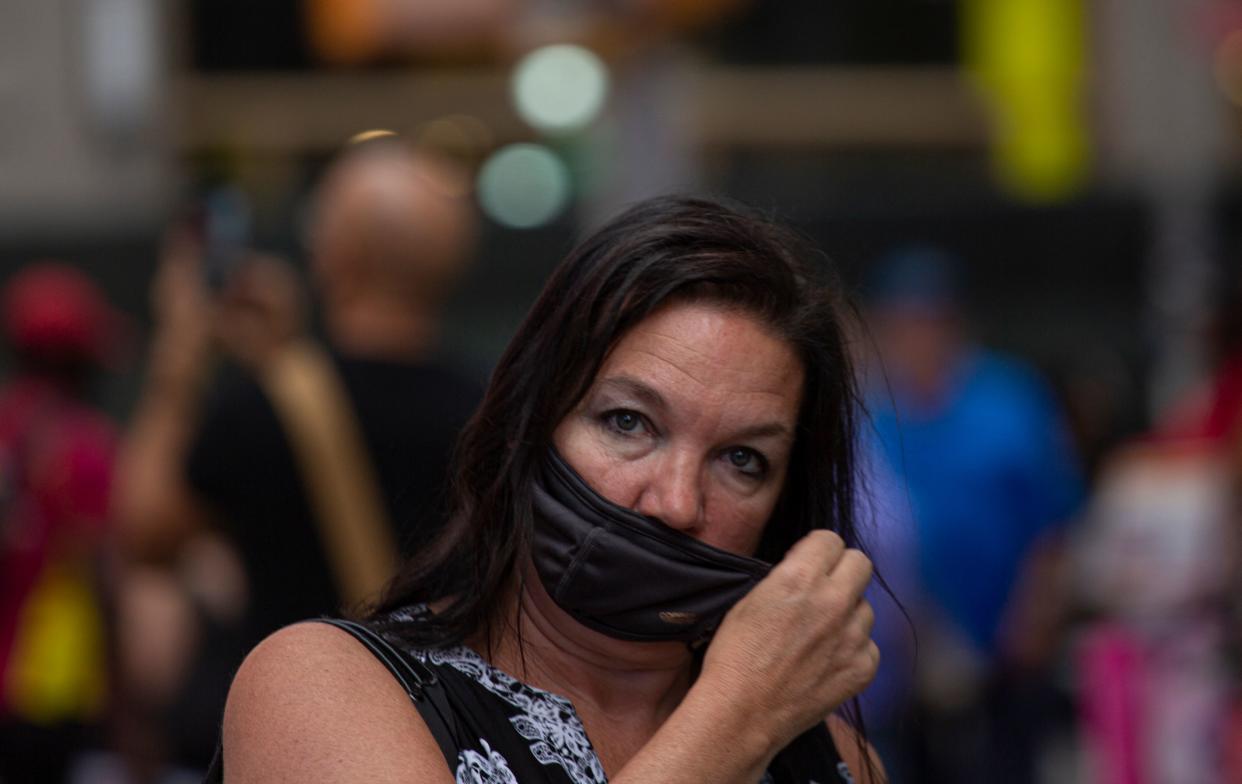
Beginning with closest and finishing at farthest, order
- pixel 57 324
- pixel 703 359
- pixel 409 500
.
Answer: pixel 703 359
pixel 409 500
pixel 57 324

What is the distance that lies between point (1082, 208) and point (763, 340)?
1130 centimetres

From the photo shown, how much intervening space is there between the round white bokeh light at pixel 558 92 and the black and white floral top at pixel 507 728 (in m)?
9.61

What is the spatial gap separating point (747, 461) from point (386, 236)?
6.40ft

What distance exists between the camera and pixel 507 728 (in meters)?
2.17

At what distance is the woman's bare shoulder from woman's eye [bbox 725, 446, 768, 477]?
508mm

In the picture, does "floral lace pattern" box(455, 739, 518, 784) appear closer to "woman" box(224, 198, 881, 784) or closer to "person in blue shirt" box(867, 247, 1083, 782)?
"woman" box(224, 198, 881, 784)

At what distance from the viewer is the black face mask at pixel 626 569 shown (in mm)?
2197

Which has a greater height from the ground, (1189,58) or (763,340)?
(763,340)

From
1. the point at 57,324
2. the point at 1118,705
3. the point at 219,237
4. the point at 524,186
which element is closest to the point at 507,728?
the point at 219,237

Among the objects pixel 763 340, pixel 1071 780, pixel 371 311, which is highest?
pixel 763 340

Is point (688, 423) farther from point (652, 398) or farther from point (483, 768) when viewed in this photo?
point (483, 768)

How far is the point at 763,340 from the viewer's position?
235 centimetres

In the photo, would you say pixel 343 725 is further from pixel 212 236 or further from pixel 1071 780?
pixel 1071 780

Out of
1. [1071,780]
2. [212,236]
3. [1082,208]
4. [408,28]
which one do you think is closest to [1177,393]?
[1082,208]
